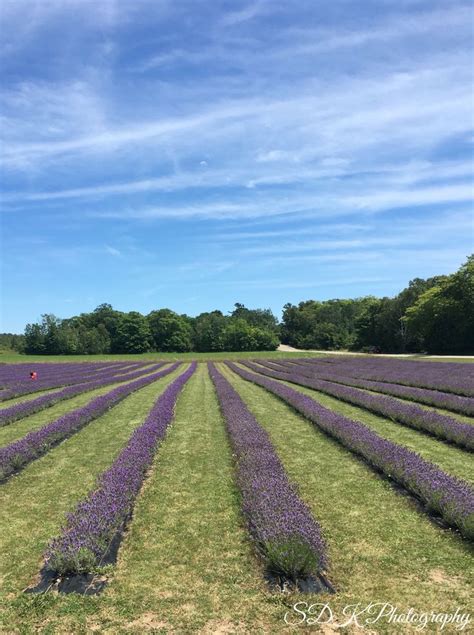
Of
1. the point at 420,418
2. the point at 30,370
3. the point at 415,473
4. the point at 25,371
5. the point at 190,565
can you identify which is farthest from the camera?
the point at 30,370

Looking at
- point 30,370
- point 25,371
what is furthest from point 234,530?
point 30,370

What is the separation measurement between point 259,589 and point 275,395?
17567 mm

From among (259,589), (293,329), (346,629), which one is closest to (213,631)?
(259,589)

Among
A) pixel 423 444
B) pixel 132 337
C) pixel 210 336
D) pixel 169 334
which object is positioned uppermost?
pixel 169 334

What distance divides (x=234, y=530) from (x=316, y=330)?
128 m

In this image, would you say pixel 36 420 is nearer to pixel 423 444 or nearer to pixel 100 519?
pixel 100 519

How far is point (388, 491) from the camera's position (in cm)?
785

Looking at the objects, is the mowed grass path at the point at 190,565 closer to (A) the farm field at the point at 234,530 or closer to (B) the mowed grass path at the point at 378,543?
(A) the farm field at the point at 234,530

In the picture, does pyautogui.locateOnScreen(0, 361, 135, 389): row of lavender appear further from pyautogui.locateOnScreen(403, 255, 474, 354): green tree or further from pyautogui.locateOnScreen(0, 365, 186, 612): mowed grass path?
pyautogui.locateOnScreen(403, 255, 474, 354): green tree

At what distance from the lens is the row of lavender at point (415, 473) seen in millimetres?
6223

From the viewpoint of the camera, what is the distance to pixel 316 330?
131750mm

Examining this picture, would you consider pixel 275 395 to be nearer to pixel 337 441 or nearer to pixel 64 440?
pixel 337 441

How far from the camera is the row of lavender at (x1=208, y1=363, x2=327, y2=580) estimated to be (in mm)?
4969

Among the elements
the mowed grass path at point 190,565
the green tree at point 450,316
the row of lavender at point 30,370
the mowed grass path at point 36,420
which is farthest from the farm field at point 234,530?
the green tree at point 450,316
